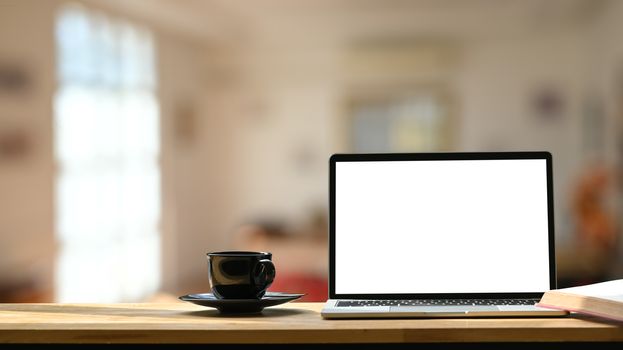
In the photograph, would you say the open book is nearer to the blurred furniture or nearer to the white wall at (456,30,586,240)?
the blurred furniture

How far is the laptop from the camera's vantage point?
1.51m

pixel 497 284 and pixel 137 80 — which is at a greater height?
pixel 137 80

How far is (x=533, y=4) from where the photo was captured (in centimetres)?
1038

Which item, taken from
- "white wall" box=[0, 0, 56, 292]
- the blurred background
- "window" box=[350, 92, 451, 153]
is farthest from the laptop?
"window" box=[350, 92, 451, 153]

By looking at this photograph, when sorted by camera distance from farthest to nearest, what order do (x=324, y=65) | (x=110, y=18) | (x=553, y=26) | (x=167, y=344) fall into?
1. (x=324, y=65)
2. (x=553, y=26)
3. (x=110, y=18)
4. (x=167, y=344)

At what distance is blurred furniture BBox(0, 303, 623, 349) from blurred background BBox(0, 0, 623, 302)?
5.56 metres

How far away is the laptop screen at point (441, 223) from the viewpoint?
152 centimetres

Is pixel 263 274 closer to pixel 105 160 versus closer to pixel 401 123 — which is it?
pixel 105 160

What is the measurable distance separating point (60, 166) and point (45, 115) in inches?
21.1

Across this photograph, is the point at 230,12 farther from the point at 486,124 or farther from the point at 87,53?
the point at 486,124

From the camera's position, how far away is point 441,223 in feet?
5.04

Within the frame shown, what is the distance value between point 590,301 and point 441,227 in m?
0.28

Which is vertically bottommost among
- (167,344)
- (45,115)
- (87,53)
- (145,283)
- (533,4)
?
(145,283)

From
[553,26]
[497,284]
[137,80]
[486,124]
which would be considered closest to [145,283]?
[137,80]
